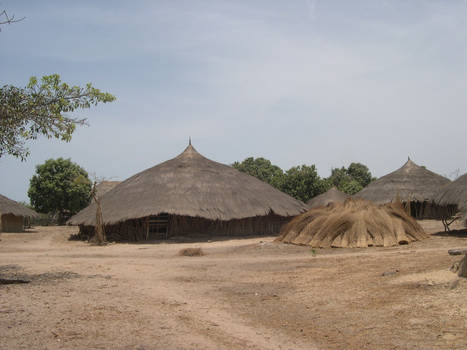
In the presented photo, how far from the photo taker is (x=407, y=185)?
1238 inches

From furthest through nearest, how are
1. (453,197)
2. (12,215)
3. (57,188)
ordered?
(57,188), (12,215), (453,197)

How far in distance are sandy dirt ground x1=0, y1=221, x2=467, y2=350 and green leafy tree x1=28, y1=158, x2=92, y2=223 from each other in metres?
26.7

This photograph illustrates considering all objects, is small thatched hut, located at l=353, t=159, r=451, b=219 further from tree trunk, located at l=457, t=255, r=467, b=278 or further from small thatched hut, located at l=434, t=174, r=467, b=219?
tree trunk, located at l=457, t=255, r=467, b=278

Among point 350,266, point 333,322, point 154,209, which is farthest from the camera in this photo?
point 154,209

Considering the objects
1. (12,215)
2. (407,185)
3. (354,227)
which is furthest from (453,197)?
(12,215)

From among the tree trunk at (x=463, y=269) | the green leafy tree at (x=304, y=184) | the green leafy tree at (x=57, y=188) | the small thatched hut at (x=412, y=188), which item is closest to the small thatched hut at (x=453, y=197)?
the small thatched hut at (x=412, y=188)

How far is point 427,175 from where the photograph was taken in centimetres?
3234

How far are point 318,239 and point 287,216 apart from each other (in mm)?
8602

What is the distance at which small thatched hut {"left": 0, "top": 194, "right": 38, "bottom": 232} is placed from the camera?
26730 mm

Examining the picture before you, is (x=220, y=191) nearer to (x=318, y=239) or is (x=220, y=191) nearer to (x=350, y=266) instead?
(x=318, y=239)

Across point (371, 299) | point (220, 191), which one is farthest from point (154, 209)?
point (371, 299)

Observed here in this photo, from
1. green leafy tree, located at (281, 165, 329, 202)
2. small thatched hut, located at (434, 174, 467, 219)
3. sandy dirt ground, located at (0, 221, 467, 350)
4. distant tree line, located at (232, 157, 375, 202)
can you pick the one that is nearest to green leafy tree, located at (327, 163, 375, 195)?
distant tree line, located at (232, 157, 375, 202)

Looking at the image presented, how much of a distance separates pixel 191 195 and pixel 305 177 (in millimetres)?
17137

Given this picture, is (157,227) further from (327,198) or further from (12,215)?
(327,198)
